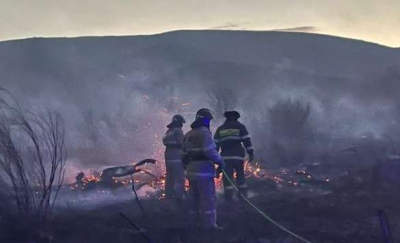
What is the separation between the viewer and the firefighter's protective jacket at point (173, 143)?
41.3 feet

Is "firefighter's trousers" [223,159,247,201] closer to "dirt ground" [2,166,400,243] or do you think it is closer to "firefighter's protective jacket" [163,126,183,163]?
"dirt ground" [2,166,400,243]

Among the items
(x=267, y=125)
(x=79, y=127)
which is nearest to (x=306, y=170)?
(x=267, y=125)

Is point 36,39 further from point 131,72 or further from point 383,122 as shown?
point 383,122

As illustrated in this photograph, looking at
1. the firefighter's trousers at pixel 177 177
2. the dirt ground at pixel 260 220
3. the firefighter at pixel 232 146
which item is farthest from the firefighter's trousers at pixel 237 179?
Result: the firefighter's trousers at pixel 177 177

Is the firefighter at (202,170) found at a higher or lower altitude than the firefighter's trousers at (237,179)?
lower

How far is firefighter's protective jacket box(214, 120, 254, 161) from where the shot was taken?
1226 cm

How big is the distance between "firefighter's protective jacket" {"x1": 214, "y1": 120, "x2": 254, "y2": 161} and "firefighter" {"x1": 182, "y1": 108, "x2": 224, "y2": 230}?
2.16 metres

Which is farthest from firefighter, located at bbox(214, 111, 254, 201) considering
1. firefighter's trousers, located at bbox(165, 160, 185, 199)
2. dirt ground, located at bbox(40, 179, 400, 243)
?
firefighter's trousers, located at bbox(165, 160, 185, 199)

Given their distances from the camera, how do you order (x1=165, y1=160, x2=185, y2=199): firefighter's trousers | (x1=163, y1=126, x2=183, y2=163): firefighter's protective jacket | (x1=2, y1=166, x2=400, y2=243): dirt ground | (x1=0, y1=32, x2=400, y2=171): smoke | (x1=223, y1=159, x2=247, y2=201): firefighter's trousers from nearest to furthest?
(x1=2, y1=166, x2=400, y2=243): dirt ground → (x1=223, y1=159, x2=247, y2=201): firefighter's trousers → (x1=163, y1=126, x2=183, y2=163): firefighter's protective jacket → (x1=165, y1=160, x2=185, y2=199): firefighter's trousers → (x1=0, y1=32, x2=400, y2=171): smoke

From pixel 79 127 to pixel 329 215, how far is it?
19.9 metres

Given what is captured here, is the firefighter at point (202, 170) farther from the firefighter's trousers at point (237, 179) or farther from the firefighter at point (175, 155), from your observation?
the firefighter at point (175, 155)

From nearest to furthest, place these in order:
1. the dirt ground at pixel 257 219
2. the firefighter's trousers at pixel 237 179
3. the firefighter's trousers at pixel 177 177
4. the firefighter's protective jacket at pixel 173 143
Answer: the dirt ground at pixel 257 219, the firefighter's trousers at pixel 237 179, the firefighter's protective jacket at pixel 173 143, the firefighter's trousers at pixel 177 177

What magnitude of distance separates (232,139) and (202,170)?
2.36 meters

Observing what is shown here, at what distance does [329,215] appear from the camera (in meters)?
11.3
